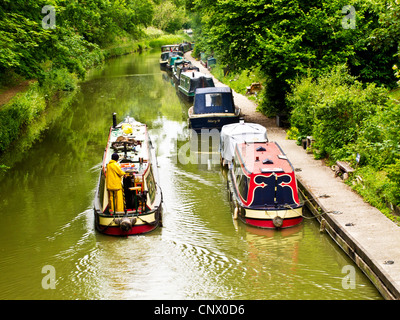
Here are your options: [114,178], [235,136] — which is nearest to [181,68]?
[235,136]

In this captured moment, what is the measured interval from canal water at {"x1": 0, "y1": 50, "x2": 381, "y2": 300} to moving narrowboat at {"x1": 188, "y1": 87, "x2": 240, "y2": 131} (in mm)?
3308

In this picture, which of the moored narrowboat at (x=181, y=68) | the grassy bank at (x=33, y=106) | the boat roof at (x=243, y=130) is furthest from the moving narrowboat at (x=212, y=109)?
the moored narrowboat at (x=181, y=68)

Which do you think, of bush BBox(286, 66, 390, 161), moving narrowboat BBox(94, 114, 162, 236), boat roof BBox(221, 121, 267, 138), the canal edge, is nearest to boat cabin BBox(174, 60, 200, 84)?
boat roof BBox(221, 121, 267, 138)

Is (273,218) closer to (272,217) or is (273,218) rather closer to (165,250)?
(272,217)

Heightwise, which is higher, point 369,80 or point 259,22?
point 259,22

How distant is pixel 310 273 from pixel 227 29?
13.5 meters

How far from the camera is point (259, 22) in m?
21.0

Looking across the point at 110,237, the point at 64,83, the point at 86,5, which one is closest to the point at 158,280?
the point at 110,237

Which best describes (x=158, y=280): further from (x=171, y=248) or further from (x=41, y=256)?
(x=41, y=256)

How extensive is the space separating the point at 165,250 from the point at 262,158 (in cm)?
380

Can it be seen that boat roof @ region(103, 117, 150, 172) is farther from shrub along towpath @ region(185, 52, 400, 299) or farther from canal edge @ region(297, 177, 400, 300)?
shrub along towpath @ region(185, 52, 400, 299)

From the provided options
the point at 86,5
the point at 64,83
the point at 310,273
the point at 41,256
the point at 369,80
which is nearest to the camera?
the point at 310,273

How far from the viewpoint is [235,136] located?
1669 centimetres

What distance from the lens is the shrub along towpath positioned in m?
9.42
